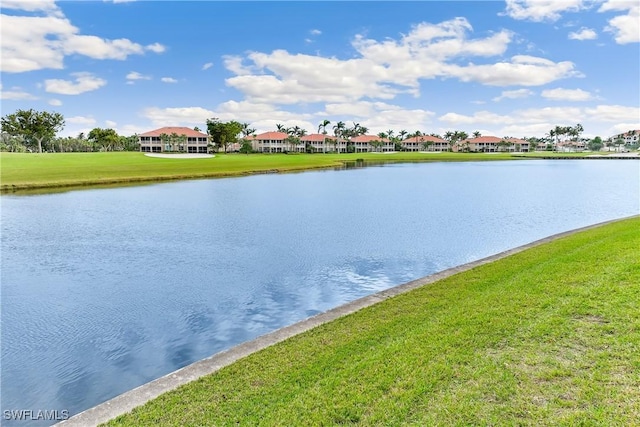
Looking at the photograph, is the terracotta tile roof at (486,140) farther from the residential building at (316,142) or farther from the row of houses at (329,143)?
the residential building at (316,142)

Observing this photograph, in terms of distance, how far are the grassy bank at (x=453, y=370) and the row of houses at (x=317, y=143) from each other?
106 metres

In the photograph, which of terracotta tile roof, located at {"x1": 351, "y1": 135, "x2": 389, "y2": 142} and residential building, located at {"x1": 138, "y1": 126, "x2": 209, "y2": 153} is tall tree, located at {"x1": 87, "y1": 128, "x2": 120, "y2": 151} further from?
terracotta tile roof, located at {"x1": 351, "y1": 135, "x2": 389, "y2": 142}

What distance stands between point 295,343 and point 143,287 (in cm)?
595

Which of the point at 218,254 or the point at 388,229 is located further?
the point at 388,229

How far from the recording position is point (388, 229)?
57.8ft

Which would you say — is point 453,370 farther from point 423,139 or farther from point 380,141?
point 423,139

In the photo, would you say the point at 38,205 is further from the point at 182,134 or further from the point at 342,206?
the point at 182,134

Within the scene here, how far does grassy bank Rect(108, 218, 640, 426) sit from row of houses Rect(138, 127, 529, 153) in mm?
106387

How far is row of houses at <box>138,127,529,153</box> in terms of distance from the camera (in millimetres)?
109250

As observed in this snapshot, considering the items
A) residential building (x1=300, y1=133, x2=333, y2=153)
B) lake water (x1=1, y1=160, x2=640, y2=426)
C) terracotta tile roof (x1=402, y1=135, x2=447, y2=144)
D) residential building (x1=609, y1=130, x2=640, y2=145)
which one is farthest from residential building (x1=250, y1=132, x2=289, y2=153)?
residential building (x1=609, y1=130, x2=640, y2=145)

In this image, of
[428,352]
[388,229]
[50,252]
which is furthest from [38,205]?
[428,352]

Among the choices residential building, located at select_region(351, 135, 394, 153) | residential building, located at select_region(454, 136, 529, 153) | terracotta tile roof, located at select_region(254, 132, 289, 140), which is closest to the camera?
terracotta tile roof, located at select_region(254, 132, 289, 140)

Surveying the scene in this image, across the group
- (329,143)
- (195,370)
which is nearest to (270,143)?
(329,143)

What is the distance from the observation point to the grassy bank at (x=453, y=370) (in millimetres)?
4172
